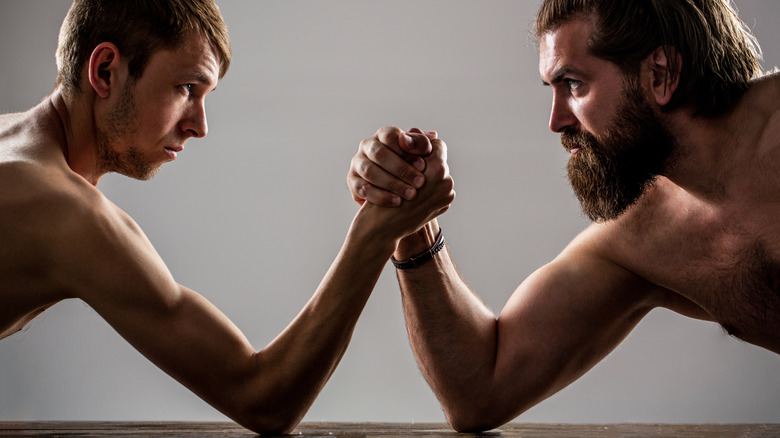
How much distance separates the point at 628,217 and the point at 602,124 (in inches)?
8.5

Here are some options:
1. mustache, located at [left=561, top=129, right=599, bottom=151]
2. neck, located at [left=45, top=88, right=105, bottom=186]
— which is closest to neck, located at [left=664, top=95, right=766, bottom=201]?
mustache, located at [left=561, top=129, right=599, bottom=151]

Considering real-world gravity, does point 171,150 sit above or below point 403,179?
above

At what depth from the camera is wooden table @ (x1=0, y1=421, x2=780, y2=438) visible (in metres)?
1.19

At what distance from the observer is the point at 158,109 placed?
1.25 m

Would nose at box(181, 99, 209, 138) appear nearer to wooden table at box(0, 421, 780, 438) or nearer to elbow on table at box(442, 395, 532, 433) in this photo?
wooden table at box(0, 421, 780, 438)

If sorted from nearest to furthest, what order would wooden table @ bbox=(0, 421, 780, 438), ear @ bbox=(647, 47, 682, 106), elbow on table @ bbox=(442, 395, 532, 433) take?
1. wooden table @ bbox=(0, 421, 780, 438)
2. elbow on table @ bbox=(442, 395, 532, 433)
3. ear @ bbox=(647, 47, 682, 106)

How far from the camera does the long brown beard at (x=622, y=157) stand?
Result: 1424 millimetres

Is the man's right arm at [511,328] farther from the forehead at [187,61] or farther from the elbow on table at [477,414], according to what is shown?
the forehead at [187,61]

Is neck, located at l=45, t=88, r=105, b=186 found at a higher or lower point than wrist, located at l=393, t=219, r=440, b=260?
higher

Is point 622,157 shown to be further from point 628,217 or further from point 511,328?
point 511,328

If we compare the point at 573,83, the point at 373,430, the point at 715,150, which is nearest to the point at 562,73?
the point at 573,83

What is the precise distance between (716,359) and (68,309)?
11.4 ft

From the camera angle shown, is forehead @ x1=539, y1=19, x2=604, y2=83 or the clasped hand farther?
forehead @ x1=539, y1=19, x2=604, y2=83

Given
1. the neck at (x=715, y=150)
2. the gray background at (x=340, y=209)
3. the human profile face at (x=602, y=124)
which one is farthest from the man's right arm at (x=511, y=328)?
the gray background at (x=340, y=209)
